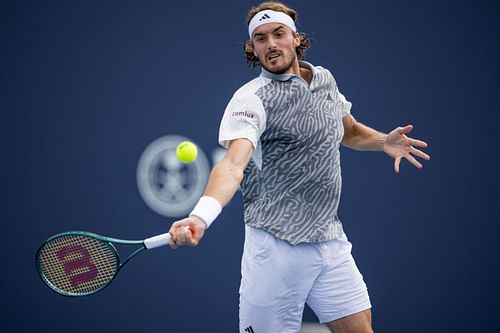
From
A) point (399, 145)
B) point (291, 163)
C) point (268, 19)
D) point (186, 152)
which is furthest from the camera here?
point (186, 152)

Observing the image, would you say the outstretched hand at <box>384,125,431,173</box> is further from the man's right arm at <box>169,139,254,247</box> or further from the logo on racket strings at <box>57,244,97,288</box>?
the logo on racket strings at <box>57,244,97,288</box>

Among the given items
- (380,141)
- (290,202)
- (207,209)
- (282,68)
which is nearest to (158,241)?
(207,209)

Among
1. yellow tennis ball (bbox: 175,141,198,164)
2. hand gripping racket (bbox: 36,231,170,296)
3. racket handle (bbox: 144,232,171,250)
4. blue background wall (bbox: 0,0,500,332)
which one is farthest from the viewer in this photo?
blue background wall (bbox: 0,0,500,332)

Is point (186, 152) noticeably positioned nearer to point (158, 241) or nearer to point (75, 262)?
point (75, 262)

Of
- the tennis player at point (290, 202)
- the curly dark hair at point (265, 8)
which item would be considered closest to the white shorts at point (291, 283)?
the tennis player at point (290, 202)

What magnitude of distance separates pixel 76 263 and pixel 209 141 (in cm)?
180

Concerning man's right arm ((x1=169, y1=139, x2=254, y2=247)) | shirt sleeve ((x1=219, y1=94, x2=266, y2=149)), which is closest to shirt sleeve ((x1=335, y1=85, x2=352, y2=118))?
shirt sleeve ((x1=219, y1=94, x2=266, y2=149))

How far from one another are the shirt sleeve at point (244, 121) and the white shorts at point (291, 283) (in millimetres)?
471

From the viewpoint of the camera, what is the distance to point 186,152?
4340mm

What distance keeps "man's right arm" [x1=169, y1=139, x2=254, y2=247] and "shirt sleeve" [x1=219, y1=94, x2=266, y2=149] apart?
1.1 inches

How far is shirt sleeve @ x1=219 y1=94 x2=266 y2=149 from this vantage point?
2.57 meters

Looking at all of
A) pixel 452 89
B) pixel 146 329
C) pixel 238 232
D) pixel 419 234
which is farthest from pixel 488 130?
pixel 146 329

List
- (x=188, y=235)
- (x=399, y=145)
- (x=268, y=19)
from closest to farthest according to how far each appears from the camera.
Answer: (x=188, y=235) → (x=268, y=19) → (x=399, y=145)

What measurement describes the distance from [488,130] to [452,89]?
369mm
